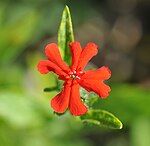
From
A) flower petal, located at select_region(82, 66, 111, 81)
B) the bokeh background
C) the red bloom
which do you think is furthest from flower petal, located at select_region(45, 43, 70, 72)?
the bokeh background

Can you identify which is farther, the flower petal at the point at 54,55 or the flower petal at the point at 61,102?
the flower petal at the point at 54,55

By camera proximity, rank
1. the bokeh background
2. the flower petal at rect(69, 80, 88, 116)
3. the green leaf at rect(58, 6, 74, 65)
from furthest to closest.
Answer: the bokeh background < the green leaf at rect(58, 6, 74, 65) < the flower petal at rect(69, 80, 88, 116)

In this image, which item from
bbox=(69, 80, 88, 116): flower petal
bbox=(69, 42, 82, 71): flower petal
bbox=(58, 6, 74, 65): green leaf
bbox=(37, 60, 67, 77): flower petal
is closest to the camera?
bbox=(69, 80, 88, 116): flower petal

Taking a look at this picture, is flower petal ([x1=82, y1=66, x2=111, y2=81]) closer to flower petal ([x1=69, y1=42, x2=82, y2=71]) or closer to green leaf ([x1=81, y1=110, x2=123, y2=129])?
flower petal ([x1=69, y1=42, x2=82, y2=71])

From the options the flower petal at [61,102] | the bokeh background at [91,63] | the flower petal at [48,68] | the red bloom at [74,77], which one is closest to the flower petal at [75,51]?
the red bloom at [74,77]

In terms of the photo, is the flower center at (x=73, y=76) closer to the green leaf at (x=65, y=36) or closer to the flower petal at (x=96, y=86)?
the flower petal at (x=96, y=86)

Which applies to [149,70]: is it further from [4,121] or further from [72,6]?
[4,121]

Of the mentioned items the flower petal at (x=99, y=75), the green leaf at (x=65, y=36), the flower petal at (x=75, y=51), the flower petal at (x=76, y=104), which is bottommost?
the flower petal at (x=76, y=104)
